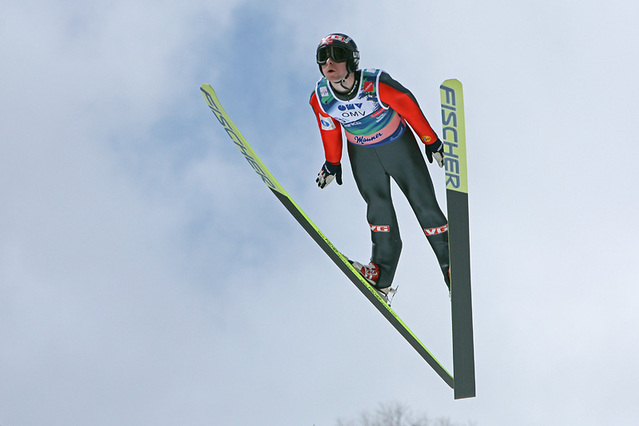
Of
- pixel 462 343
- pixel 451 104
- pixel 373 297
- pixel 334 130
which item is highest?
pixel 334 130

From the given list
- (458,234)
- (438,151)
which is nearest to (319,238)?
(438,151)

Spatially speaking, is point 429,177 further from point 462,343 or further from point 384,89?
point 462,343

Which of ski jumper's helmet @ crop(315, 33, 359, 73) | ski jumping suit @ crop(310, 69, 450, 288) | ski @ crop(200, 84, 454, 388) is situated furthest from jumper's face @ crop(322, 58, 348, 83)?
ski @ crop(200, 84, 454, 388)

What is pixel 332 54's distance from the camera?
23.1 ft

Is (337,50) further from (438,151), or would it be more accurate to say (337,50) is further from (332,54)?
(438,151)

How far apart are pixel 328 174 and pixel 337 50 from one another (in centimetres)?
148

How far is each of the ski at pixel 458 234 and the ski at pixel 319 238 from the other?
0.73 m

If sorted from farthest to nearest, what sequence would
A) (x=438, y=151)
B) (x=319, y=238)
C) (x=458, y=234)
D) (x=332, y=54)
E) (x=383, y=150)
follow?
(x=319, y=238), (x=383, y=150), (x=438, y=151), (x=332, y=54), (x=458, y=234)

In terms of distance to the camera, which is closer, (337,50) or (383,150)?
(337,50)

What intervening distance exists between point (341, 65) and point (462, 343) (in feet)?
9.29

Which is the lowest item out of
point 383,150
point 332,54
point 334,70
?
point 383,150

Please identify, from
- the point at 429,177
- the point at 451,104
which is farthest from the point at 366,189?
the point at 451,104

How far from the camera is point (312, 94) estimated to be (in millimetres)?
7586

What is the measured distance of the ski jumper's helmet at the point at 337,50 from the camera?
277 inches
